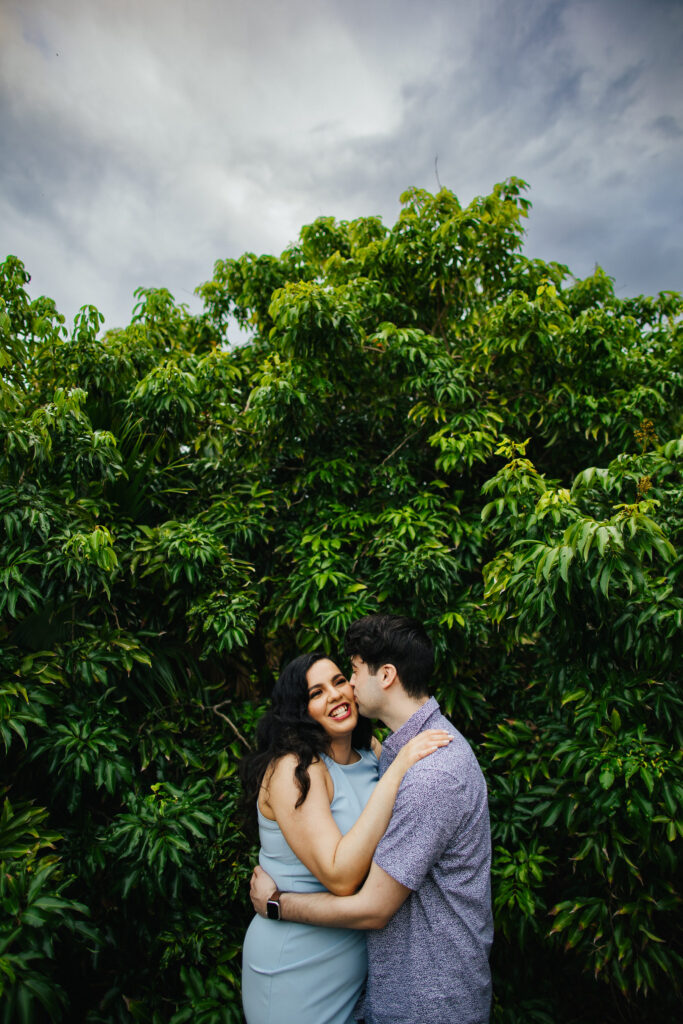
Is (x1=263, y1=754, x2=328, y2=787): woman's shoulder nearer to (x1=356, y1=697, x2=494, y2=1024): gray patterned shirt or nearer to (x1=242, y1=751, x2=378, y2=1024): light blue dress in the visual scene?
(x1=242, y1=751, x2=378, y2=1024): light blue dress

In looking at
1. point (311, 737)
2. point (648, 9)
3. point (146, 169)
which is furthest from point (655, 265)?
point (311, 737)

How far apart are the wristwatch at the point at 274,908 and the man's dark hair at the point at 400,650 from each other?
0.67 metres

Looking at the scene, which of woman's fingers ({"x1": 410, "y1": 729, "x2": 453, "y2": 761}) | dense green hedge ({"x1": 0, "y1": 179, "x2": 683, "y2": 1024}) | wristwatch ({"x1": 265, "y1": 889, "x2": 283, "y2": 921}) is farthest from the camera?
dense green hedge ({"x1": 0, "y1": 179, "x2": 683, "y2": 1024})

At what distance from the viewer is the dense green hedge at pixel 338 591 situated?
83.0 inches

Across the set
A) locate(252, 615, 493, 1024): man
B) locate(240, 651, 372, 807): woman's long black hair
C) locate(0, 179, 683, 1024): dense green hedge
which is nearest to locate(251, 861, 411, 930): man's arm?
locate(252, 615, 493, 1024): man

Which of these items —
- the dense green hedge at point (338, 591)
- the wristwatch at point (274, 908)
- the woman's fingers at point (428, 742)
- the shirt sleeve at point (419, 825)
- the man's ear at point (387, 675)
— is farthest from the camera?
the dense green hedge at point (338, 591)

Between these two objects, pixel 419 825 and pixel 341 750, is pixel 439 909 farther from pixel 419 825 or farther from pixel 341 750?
pixel 341 750

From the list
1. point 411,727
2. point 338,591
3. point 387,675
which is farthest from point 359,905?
point 338,591

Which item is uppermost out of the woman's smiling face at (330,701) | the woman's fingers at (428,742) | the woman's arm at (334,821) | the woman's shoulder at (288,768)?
the woman's smiling face at (330,701)

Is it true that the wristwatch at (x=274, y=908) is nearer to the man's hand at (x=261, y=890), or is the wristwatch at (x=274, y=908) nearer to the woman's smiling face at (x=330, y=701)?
the man's hand at (x=261, y=890)

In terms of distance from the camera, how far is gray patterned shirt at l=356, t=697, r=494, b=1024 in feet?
4.23

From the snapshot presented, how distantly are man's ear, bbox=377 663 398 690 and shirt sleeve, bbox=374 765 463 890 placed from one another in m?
0.30

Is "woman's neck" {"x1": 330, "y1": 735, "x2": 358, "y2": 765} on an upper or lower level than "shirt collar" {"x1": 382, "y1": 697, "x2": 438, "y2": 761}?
lower

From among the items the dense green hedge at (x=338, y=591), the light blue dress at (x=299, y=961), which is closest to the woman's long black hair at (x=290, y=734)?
the light blue dress at (x=299, y=961)
